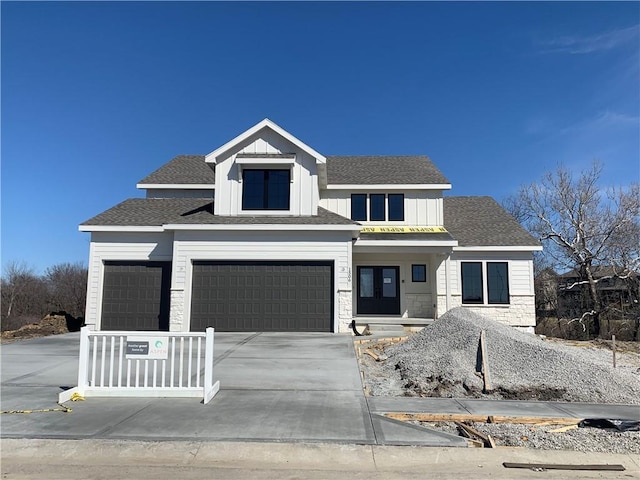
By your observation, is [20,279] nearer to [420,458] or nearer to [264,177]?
[264,177]

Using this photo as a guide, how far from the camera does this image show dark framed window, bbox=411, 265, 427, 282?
18344 millimetres

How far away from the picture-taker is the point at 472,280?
59.8ft

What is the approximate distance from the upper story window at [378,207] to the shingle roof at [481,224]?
A: 2585 millimetres

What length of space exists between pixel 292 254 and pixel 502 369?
832 centimetres

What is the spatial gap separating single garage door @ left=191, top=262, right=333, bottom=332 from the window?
6388 millimetres

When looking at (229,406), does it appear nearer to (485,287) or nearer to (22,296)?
(485,287)

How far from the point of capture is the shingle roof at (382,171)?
62.1 feet

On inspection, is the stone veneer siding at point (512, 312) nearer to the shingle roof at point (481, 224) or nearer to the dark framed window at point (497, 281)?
the dark framed window at point (497, 281)

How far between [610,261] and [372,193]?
13.6 m

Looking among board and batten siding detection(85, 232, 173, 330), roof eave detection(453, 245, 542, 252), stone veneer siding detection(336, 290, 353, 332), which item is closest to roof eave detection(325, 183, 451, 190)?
roof eave detection(453, 245, 542, 252)

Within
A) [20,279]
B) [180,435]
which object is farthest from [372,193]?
[20,279]

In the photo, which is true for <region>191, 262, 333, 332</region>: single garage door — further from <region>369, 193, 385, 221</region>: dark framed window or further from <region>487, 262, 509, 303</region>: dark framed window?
<region>487, 262, 509, 303</region>: dark framed window

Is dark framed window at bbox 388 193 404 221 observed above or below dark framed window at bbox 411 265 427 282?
above

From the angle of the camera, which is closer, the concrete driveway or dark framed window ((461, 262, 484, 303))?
the concrete driveway
